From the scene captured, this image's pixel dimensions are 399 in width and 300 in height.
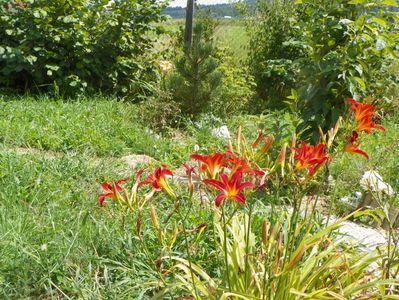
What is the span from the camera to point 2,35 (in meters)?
7.06

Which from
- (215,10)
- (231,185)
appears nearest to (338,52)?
(231,185)

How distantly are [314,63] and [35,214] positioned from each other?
101 inches

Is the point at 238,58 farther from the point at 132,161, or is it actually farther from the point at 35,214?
the point at 35,214

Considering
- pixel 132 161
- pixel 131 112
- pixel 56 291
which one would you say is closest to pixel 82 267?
pixel 56 291

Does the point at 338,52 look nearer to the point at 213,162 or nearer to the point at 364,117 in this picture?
the point at 364,117

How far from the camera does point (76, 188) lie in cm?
384

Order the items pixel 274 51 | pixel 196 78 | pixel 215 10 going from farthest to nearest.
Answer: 1. pixel 215 10
2. pixel 274 51
3. pixel 196 78

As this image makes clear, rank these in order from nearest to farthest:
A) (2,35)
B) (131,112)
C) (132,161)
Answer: (132,161) < (131,112) < (2,35)

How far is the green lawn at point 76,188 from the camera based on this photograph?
262 cm

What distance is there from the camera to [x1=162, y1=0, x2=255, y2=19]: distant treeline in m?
8.70

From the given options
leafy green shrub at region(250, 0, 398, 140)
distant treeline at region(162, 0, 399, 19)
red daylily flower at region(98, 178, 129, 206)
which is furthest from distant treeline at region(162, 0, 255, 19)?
red daylily flower at region(98, 178, 129, 206)

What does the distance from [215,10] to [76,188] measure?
5792 millimetres

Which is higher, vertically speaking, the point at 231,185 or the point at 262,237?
the point at 231,185

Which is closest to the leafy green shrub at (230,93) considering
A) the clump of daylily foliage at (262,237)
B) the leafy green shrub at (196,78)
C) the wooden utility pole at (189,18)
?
the leafy green shrub at (196,78)
